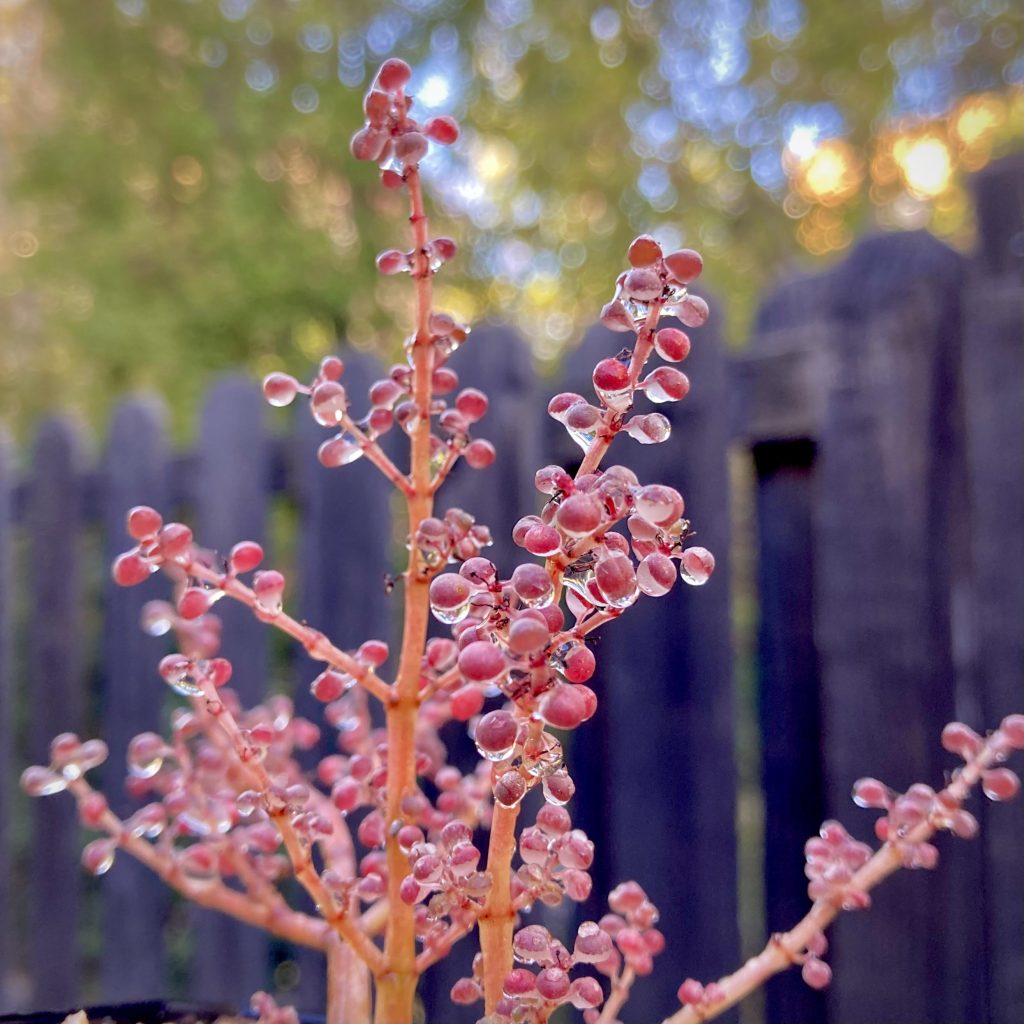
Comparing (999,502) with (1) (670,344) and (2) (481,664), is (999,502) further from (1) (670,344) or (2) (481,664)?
(2) (481,664)

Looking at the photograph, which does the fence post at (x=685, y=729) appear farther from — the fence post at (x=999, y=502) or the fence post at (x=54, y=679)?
the fence post at (x=54, y=679)

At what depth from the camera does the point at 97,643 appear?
2414 millimetres

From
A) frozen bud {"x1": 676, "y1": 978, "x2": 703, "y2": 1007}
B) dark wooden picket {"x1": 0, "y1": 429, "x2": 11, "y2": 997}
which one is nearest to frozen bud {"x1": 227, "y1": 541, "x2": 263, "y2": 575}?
frozen bud {"x1": 676, "y1": 978, "x2": 703, "y2": 1007}

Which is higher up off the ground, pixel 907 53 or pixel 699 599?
pixel 907 53

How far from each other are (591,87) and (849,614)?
383 cm

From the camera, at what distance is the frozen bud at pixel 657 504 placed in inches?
12.3

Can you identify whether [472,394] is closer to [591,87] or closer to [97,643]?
[97,643]

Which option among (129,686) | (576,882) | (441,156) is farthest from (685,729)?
(441,156)

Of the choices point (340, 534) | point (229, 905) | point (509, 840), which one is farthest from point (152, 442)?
point (509, 840)

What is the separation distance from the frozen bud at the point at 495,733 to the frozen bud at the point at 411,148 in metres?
0.25

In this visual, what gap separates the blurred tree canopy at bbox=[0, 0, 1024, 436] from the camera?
3383mm

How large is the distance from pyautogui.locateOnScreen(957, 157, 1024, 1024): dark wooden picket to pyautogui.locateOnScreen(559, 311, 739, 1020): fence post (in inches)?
13.2

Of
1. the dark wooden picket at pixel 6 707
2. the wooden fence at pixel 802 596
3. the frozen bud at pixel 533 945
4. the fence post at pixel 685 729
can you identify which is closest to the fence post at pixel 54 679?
the dark wooden picket at pixel 6 707

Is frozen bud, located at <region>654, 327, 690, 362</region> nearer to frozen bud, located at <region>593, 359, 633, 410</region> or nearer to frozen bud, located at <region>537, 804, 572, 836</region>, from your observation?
frozen bud, located at <region>593, 359, 633, 410</region>
